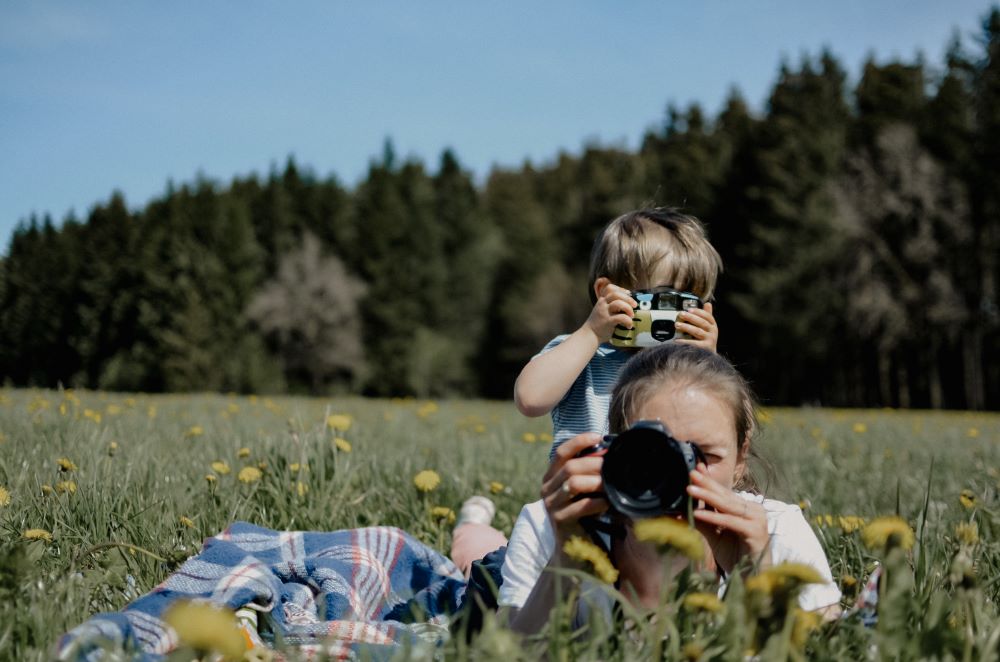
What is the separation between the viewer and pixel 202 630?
844mm

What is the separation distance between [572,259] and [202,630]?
3747 cm

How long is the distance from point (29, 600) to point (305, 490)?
3.99 ft

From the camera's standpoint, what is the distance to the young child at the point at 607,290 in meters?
2.33

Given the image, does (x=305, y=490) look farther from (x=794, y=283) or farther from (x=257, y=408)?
(x=794, y=283)

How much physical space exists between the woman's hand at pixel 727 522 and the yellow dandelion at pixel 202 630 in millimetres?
752

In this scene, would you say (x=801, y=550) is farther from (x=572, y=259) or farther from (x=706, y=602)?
(x=572, y=259)

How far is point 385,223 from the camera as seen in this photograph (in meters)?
37.8

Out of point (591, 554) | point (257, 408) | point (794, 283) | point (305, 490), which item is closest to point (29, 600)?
point (591, 554)

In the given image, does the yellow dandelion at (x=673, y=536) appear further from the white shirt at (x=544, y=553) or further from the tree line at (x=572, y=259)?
the tree line at (x=572, y=259)

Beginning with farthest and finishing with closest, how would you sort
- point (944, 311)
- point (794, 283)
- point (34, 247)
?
point (794, 283) → point (944, 311) → point (34, 247)

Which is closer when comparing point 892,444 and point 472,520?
point 472,520

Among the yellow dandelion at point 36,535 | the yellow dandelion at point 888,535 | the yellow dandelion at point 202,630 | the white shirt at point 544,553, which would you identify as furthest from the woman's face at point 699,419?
the yellow dandelion at point 36,535

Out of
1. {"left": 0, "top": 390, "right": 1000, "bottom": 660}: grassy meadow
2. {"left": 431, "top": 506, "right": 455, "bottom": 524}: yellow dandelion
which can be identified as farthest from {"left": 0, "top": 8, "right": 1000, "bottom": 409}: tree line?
{"left": 431, "top": 506, "right": 455, "bottom": 524}: yellow dandelion

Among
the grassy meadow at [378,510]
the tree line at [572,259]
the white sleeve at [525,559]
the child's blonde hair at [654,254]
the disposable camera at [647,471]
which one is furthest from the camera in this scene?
the tree line at [572,259]
